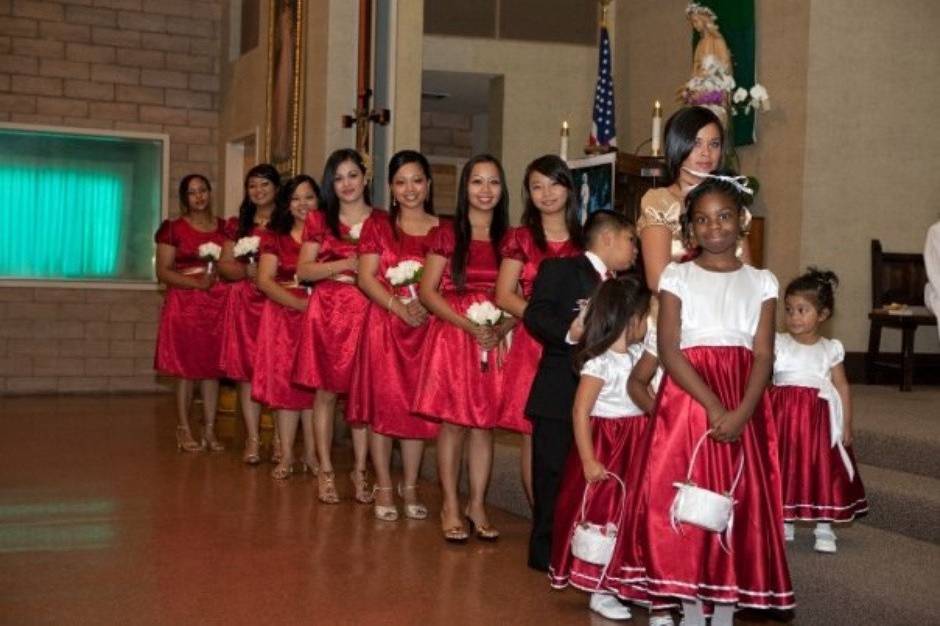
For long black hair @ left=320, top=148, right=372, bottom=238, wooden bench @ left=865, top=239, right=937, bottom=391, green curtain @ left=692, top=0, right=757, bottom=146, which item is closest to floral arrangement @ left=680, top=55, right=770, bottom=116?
green curtain @ left=692, top=0, right=757, bottom=146

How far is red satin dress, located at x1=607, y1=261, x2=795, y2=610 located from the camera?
3.80 metres

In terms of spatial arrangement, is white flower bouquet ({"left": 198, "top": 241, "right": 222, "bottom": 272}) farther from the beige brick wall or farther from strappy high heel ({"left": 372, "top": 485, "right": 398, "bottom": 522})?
the beige brick wall

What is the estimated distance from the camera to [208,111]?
13359 millimetres

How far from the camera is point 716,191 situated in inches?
152

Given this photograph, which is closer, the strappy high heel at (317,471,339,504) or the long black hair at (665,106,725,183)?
the long black hair at (665,106,725,183)

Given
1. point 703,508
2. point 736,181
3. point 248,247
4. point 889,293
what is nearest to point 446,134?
point 889,293

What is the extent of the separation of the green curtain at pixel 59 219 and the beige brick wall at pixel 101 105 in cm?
29

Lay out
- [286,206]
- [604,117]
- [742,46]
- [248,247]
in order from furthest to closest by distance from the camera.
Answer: [604,117] < [742,46] < [248,247] < [286,206]

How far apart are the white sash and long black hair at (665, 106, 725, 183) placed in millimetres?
954

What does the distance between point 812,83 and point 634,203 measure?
1777 millimetres

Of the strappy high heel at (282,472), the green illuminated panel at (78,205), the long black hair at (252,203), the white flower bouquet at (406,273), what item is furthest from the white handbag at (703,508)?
the green illuminated panel at (78,205)

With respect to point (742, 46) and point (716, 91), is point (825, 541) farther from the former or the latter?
point (742, 46)

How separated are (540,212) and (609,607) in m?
1.61

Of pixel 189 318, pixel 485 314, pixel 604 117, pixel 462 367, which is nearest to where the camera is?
pixel 485 314
